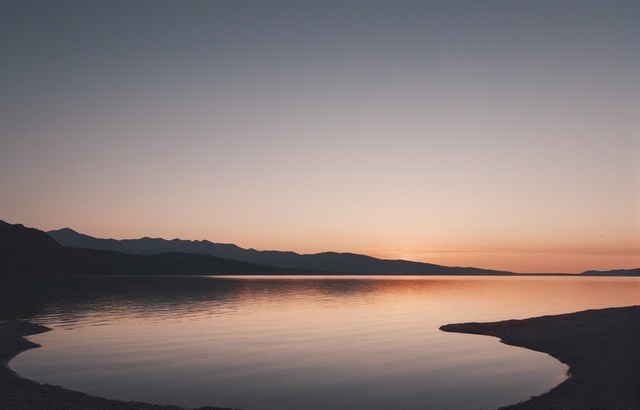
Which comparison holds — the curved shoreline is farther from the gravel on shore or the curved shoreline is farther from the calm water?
the gravel on shore

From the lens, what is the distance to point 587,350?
115ft

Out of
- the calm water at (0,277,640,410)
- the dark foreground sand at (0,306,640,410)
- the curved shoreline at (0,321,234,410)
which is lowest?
the calm water at (0,277,640,410)

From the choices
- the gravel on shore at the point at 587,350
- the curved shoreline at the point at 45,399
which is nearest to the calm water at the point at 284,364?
the curved shoreline at the point at 45,399

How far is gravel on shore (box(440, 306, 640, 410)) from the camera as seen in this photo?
75.1ft

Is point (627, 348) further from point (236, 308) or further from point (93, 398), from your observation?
point (236, 308)

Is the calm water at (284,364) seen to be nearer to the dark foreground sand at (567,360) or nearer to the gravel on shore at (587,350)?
the dark foreground sand at (567,360)

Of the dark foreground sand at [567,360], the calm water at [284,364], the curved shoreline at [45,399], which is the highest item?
the dark foreground sand at [567,360]

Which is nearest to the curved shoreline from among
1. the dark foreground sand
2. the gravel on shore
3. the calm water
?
the dark foreground sand

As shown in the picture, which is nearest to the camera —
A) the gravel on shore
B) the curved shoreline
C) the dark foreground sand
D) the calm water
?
the curved shoreline

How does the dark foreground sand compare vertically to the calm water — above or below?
above

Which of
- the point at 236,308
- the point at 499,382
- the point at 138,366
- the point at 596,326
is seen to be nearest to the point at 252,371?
the point at 138,366

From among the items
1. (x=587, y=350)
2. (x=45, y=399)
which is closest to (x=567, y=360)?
(x=587, y=350)

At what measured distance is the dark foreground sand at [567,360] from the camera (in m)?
22.3

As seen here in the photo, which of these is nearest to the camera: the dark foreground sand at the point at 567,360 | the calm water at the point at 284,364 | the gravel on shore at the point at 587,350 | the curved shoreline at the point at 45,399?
the curved shoreline at the point at 45,399
